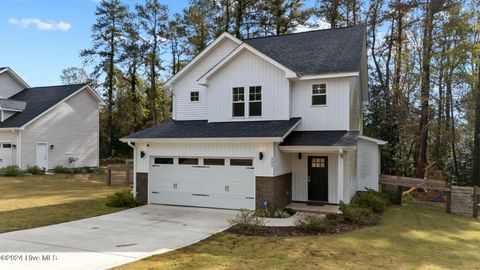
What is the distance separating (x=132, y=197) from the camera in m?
16.0

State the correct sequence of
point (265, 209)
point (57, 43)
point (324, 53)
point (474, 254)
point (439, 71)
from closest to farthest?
point (474, 254) < point (265, 209) < point (324, 53) < point (439, 71) < point (57, 43)

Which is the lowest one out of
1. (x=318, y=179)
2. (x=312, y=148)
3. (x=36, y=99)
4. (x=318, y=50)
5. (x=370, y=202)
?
(x=370, y=202)

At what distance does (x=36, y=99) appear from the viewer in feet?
103

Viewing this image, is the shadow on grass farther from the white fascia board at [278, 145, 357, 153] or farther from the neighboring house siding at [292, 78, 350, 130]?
the neighboring house siding at [292, 78, 350, 130]

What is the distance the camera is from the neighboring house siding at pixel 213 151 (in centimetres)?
1425

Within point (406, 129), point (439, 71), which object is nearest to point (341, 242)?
point (406, 129)

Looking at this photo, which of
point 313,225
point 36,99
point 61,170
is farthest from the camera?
point 36,99

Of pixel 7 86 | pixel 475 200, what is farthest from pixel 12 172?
pixel 475 200

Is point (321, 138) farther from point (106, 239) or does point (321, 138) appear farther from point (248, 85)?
point (106, 239)

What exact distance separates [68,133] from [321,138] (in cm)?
2389

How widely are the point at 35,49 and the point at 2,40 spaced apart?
382 centimetres

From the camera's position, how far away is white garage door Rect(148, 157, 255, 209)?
1481 cm

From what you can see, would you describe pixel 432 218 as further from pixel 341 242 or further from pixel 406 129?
pixel 406 129

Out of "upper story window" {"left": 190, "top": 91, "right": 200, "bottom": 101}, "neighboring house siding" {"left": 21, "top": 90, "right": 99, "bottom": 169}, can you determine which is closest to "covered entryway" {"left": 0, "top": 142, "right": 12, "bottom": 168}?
"neighboring house siding" {"left": 21, "top": 90, "right": 99, "bottom": 169}
